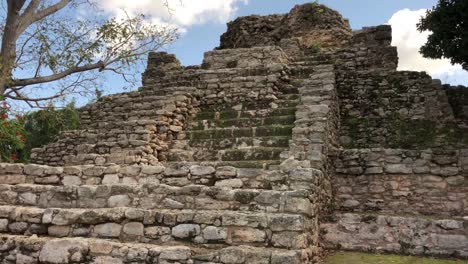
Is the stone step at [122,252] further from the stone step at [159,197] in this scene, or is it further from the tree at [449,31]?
the tree at [449,31]

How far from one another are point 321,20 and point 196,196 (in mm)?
12191

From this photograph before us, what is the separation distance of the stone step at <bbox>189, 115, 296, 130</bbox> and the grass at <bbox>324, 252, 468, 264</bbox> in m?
3.10

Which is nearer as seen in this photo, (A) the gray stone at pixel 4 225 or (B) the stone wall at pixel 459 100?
(A) the gray stone at pixel 4 225

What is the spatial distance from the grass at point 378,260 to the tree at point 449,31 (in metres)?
5.54

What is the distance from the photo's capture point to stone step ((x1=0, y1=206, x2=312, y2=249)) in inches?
190

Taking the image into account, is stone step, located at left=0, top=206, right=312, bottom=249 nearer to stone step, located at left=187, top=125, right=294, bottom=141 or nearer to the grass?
the grass

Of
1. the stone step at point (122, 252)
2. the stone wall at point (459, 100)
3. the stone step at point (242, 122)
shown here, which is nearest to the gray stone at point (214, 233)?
the stone step at point (122, 252)

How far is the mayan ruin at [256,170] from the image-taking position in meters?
5.03

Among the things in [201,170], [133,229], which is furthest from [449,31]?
[133,229]

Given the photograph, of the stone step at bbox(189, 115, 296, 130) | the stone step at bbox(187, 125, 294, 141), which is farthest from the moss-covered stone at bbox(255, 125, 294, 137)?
the stone step at bbox(189, 115, 296, 130)

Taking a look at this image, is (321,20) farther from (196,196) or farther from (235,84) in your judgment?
(196,196)

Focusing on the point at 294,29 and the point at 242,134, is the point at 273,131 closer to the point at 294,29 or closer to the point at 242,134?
the point at 242,134

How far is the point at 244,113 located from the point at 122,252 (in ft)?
16.2

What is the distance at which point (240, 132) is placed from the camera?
339 inches
